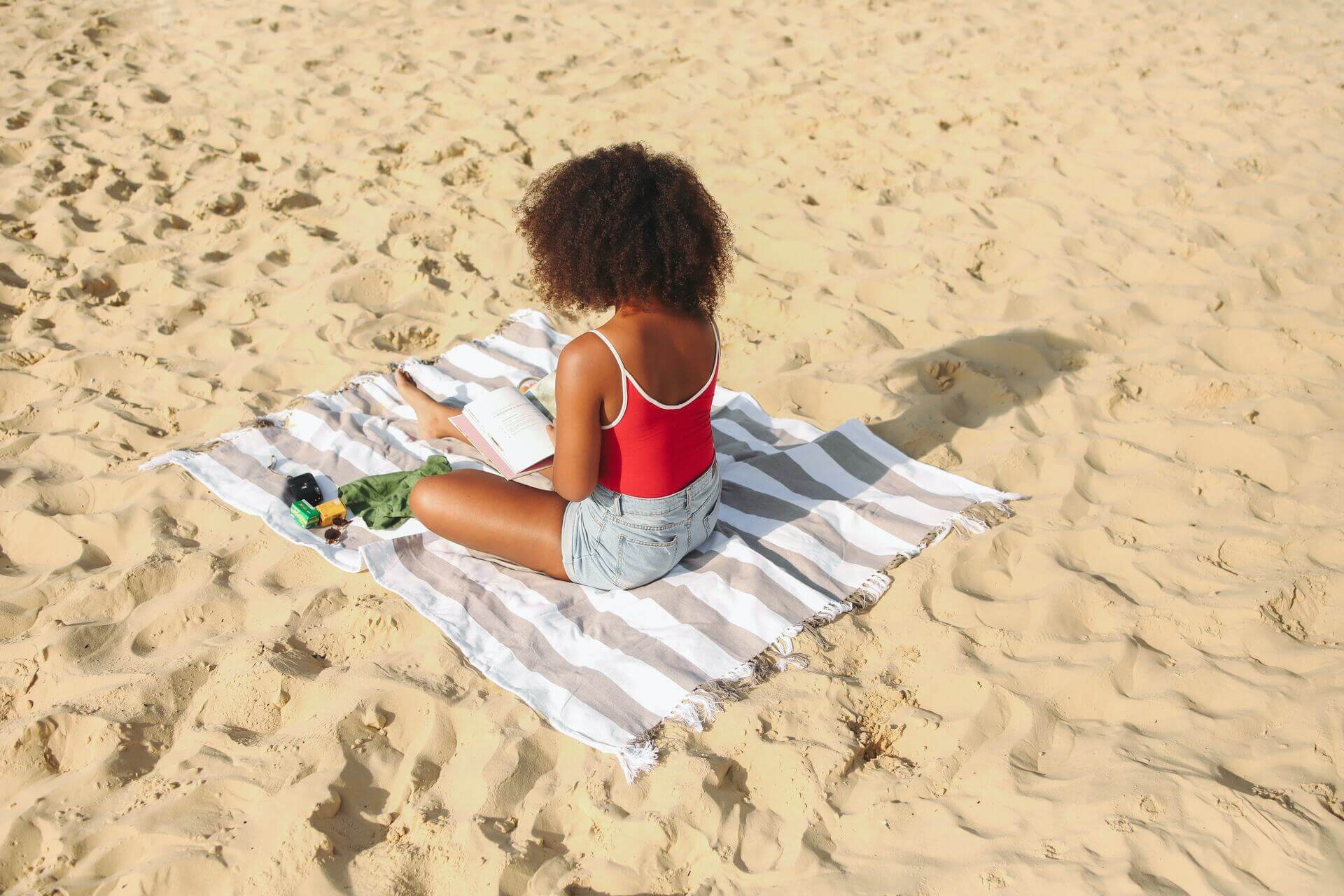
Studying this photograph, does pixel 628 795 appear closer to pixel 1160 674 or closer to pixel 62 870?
pixel 62 870

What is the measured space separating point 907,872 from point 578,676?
1.00m

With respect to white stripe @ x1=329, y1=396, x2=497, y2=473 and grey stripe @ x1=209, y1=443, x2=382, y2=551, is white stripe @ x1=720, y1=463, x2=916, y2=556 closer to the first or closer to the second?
white stripe @ x1=329, y1=396, x2=497, y2=473

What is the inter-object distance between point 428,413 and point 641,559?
1225mm

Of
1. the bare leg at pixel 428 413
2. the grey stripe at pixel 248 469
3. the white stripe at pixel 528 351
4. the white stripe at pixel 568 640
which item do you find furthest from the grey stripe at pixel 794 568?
the grey stripe at pixel 248 469

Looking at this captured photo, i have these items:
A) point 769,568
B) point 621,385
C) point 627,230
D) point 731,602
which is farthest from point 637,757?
point 627,230

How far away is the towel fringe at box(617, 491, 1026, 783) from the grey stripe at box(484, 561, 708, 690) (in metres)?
0.07

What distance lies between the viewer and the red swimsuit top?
2.60 m

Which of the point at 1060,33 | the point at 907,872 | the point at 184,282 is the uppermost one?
the point at 1060,33

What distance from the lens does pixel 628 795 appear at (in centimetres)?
231

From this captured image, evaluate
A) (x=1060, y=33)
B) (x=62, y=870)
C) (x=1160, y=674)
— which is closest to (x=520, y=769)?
(x=62, y=870)

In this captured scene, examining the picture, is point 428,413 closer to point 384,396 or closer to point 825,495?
point 384,396

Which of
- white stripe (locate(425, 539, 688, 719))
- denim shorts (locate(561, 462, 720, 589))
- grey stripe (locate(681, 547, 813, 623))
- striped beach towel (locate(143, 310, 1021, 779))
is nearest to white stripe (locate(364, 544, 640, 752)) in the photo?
striped beach towel (locate(143, 310, 1021, 779))

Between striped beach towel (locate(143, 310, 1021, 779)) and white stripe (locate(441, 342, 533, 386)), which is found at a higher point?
striped beach towel (locate(143, 310, 1021, 779))

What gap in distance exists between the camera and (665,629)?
283cm
